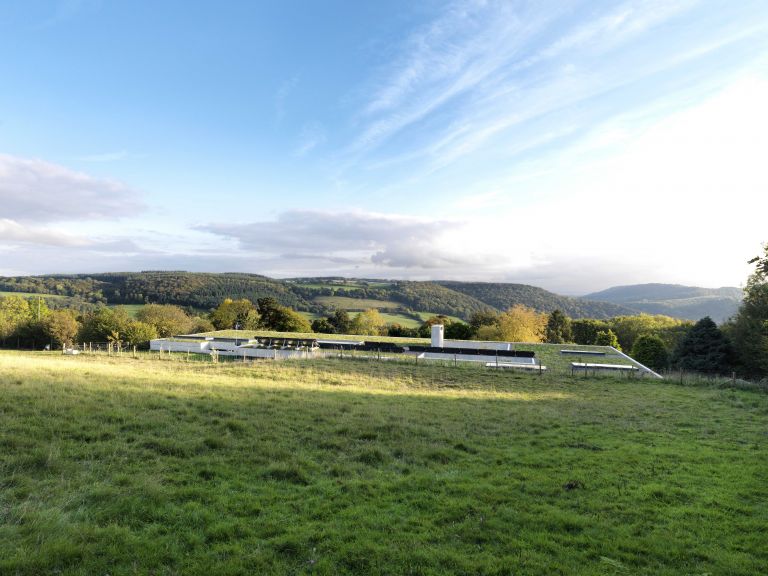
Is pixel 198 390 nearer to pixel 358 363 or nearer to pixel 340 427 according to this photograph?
pixel 340 427

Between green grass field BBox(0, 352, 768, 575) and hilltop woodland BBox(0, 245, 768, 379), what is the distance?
44.6 feet

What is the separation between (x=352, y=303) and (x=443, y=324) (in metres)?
63.8

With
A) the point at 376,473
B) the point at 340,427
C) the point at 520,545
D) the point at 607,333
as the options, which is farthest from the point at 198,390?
the point at 607,333

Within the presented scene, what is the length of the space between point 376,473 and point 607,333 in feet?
249

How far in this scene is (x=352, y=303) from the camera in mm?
132625

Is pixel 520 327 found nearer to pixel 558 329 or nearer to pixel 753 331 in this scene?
pixel 558 329

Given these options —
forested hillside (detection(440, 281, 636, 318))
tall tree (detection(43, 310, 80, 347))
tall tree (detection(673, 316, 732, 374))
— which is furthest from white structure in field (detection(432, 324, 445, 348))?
forested hillside (detection(440, 281, 636, 318))

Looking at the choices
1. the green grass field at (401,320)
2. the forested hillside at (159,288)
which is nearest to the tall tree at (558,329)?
the green grass field at (401,320)

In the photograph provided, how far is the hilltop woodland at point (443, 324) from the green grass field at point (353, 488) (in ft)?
44.6

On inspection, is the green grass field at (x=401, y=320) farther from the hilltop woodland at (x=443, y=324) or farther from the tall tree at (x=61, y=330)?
the tall tree at (x=61, y=330)

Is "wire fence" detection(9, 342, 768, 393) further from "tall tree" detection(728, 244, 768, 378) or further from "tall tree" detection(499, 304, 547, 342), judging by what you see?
"tall tree" detection(499, 304, 547, 342)

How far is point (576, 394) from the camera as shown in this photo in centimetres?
2302

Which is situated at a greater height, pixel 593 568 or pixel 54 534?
pixel 54 534

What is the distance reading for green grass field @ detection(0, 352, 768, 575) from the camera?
17.6 feet
